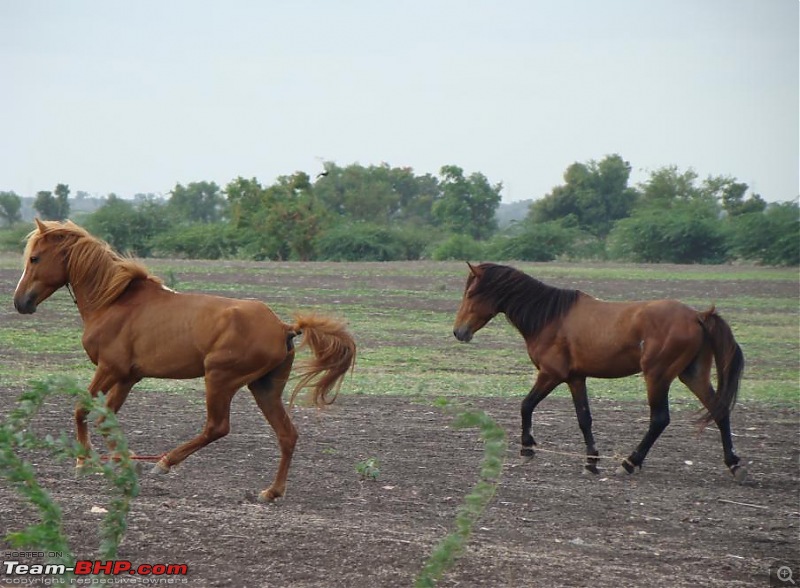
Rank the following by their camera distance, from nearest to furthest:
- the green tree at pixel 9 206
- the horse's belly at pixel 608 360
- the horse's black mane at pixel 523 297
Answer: the horse's belly at pixel 608 360
the horse's black mane at pixel 523 297
the green tree at pixel 9 206

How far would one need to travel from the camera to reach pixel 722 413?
9461 millimetres

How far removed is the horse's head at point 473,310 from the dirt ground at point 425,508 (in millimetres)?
1035

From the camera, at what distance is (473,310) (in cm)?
1034

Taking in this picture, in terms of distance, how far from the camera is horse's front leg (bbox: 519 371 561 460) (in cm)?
976

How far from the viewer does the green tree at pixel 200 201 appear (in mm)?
84312

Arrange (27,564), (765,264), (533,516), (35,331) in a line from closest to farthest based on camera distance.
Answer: (27,564) → (533,516) → (35,331) → (765,264)

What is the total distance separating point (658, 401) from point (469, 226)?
193 ft

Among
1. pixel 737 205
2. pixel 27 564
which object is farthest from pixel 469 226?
pixel 27 564

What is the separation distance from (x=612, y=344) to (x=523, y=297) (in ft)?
3.12

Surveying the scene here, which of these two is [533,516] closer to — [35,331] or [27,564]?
[27,564]

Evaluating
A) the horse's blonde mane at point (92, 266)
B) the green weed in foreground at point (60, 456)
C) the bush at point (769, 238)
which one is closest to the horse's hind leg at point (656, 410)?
Result: the horse's blonde mane at point (92, 266)

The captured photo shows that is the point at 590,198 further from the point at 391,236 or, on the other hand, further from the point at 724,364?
the point at 724,364

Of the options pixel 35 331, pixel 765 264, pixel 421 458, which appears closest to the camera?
pixel 421 458

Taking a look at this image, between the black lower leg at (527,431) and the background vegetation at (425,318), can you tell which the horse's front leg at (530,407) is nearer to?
the black lower leg at (527,431)
